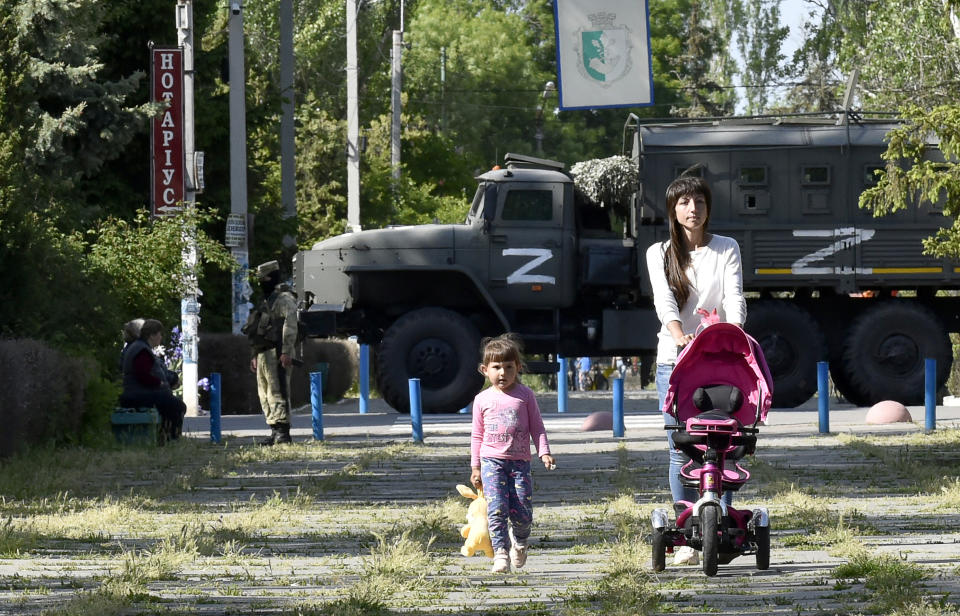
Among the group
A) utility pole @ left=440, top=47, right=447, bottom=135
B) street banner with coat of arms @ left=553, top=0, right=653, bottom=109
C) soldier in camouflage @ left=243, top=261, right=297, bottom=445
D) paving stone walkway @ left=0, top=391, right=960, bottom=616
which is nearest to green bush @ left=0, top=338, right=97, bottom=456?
paving stone walkway @ left=0, top=391, right=960, bottom=616

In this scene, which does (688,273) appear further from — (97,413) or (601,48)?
(601,48)

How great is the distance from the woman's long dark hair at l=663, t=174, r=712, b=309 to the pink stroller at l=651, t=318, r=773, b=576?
424 millimetres

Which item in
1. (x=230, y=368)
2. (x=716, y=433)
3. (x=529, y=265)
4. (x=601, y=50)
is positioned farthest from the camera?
(x=601, y=50)

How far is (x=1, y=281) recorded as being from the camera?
46.8ft

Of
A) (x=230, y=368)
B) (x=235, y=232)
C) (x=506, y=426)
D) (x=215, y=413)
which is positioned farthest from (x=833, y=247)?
(x=506, y=426)

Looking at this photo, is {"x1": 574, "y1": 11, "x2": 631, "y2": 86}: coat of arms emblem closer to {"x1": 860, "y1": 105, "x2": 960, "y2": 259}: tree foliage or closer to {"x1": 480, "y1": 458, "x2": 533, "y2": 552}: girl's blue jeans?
{"x1": 860, "y1": 105, "x2": 960, "y2": 259}: tree foliage

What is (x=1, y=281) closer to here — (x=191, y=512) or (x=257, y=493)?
(x=257, y=493)

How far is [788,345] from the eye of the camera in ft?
67.7

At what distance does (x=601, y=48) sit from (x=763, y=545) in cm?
1735

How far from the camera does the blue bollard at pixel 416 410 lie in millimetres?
15883

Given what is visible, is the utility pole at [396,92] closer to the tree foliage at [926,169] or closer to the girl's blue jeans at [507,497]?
the tree foliage at [926,169]

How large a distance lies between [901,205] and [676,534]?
6122 mm

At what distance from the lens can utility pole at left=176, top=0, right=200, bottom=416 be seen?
20156 mm

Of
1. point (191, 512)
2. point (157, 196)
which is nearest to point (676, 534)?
point (191, 512)
